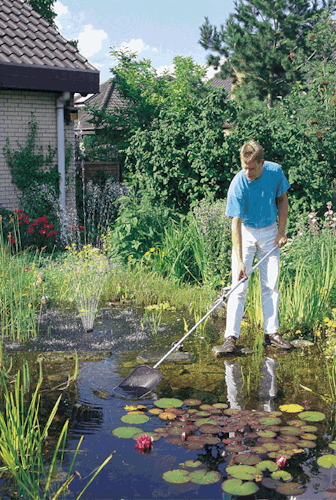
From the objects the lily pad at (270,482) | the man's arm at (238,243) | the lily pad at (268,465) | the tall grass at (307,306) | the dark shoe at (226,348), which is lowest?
the lily pad at (270,482)

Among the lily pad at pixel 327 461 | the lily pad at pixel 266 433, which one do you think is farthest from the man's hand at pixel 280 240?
the lily pad at pixel 327 461

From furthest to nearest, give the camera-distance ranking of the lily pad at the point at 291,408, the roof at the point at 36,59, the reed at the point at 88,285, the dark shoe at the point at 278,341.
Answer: the roof at the point at 36,59
the reed at the point at 88,285
the dark shoe at the point at 278,341
the lily pad at the point at 291,408

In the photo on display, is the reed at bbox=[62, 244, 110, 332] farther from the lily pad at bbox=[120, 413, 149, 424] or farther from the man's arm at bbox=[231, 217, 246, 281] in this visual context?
the lily pad at bbox=[120, 413, 149, 424]

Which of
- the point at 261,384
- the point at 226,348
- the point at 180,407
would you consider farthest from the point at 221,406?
the point at 226,348

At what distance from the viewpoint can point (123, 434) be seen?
3014 millimetres

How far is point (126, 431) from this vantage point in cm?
305

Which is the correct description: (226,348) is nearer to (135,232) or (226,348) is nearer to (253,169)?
(253,169)

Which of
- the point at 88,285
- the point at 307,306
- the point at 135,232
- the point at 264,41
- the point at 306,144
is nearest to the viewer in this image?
the point at 307,306

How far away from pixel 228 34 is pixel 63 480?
16.2 meters

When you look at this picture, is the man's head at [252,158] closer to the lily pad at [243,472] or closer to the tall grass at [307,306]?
the tall grass at [307,306]

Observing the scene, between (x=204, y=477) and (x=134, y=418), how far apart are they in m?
0.79

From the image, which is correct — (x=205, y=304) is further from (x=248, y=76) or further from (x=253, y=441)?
(x=248, y=76)

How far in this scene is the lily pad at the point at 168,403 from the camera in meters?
3.43

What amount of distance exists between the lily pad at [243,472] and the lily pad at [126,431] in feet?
2.11
